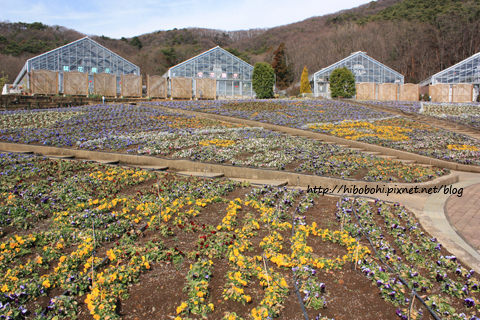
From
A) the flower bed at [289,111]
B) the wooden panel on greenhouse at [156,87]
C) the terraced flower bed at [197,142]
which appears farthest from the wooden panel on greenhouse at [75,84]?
the terraced flower bed at [197,142]

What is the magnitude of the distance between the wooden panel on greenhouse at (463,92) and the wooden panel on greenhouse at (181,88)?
24.2 m

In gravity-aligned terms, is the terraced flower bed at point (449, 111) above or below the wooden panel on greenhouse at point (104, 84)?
below

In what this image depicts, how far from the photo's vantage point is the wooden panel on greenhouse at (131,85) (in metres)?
23.8

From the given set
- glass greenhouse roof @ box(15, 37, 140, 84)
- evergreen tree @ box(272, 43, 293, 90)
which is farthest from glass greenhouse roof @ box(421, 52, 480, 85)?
→ glass greenhouse roof @ box(15, 37, 140, 84)

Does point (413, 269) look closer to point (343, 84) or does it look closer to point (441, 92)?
point (343, 84)

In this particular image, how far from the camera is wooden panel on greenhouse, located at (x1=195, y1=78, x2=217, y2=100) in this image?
26875 mm

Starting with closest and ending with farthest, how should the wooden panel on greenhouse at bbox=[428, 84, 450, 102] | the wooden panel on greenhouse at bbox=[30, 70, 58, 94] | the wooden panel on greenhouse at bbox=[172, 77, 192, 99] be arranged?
the wooden panel on greenhouse at bbox=[30, 70, 58, 94], the wooden panel on greenhouse at bbox=[172, 77, 192, 99], the wooden panel on greenhouse at bbox=[428, 84, 450, 102]

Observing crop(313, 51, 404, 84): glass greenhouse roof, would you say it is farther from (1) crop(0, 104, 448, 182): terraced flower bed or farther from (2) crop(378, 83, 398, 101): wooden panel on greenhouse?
(1) crop(0, 104, 448, 182): terraced flower bed

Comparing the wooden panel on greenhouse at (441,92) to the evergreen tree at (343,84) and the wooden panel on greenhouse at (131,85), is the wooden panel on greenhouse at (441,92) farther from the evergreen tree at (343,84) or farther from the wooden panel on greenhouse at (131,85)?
the wooden panel on greenhouse at (131,85)

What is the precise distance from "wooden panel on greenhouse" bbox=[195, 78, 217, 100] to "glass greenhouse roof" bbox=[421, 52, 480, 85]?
22858mm

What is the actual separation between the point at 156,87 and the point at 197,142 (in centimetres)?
1625

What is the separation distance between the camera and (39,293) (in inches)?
126

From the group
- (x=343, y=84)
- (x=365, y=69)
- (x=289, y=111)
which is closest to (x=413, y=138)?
(x=289, y=111)

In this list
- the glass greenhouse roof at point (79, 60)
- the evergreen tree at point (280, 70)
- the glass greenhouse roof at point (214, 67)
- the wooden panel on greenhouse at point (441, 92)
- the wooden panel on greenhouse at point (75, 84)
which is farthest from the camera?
the evergreen tree at point (280, 70)
